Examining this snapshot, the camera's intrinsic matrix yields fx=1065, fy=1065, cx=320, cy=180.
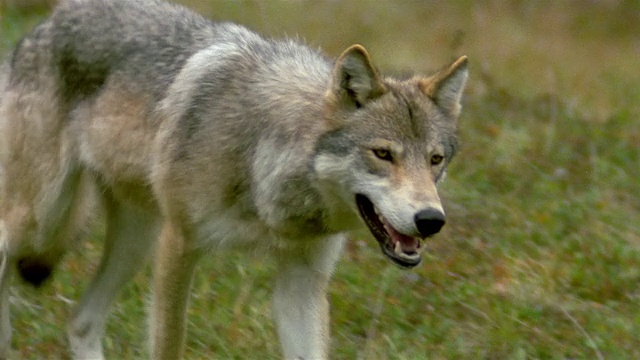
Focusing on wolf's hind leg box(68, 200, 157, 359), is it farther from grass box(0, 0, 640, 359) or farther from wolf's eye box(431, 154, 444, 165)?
wolf's eye box(431, 154, 444, 165)

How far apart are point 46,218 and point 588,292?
3187 millimetres

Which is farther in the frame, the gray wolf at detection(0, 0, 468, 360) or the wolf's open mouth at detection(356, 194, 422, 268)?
the gray wolf at detection(0, 0, 468, 360)

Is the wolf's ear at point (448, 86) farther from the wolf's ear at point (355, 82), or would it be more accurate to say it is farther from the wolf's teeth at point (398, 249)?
the wolf's teeth at point (398, 249)

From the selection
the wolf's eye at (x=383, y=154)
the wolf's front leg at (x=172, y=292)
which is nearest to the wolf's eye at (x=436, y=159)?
the wolf's eye at (x=383, y=154)

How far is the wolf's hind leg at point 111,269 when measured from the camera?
5605 mm

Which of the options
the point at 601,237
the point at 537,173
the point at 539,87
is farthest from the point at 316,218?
the point at 539,87

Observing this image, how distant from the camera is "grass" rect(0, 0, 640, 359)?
571cm

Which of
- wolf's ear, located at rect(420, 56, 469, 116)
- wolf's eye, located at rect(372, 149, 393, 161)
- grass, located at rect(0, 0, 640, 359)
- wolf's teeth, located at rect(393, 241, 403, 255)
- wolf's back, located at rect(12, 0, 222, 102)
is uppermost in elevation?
wolf's ear, located at rect(420, 56, 469, 116)

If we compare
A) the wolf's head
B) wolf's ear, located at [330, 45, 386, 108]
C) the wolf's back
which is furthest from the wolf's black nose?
the wolf's back

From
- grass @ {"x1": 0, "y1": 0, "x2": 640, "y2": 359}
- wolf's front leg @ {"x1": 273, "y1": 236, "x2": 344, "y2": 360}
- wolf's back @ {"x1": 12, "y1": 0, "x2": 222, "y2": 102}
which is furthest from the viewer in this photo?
grass @ {"x1": 0, "y1": 0, "x2": 640, "y2": 359}

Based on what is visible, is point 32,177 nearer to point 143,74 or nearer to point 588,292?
point 143,74

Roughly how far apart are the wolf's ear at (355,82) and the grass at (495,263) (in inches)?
59.7

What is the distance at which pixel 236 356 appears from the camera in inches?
213

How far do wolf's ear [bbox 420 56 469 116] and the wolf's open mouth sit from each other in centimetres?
63
